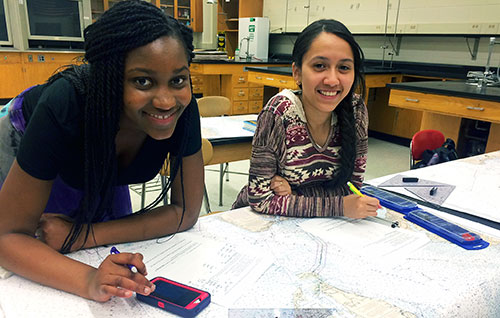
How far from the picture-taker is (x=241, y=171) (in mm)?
3604

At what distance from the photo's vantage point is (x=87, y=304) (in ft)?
2.13

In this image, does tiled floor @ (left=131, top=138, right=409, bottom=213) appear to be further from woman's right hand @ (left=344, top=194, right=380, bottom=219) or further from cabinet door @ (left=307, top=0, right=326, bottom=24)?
cabinet door @ (left=307, top=0, right=326, bottom=24)

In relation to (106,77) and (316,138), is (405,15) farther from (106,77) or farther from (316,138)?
(106,77)

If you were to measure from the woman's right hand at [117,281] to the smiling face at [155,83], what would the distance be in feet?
0.89

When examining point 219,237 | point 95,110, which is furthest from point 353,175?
point 95,110

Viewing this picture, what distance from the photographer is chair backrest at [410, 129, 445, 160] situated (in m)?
2.10

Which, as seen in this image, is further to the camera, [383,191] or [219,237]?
[383,191]

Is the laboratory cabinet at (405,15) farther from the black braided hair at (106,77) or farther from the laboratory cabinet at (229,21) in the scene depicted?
the black braided hair at (106,77)

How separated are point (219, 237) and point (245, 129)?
1.43 metres

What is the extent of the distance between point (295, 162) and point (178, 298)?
64 cm

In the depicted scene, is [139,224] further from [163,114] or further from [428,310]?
[428,310]

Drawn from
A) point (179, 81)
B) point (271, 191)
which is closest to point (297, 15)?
point (271, 191)

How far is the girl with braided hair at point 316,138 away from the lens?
108 cm

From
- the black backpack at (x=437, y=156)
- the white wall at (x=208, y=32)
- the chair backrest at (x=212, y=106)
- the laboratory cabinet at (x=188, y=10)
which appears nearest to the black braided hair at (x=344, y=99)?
the black backpack at (x=437, y=156)
